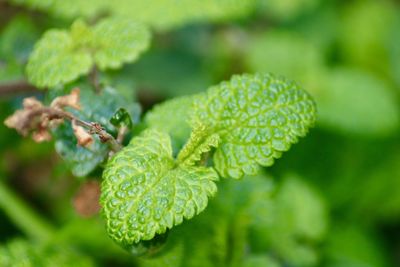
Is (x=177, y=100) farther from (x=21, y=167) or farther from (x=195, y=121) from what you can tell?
(x=21, y=167)

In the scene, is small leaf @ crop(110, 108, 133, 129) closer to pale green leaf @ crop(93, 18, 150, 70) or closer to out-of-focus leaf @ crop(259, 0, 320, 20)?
pale green leaf @ crop(93, 18, 150, 70)

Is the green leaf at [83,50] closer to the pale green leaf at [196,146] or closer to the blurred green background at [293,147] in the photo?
the blurred green background at [293,147]

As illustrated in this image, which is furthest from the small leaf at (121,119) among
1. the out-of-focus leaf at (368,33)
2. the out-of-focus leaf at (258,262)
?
the out-of-focus leaf at (368,33)

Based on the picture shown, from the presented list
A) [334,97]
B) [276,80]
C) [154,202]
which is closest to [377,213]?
[334,97]

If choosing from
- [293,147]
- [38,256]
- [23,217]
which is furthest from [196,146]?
[293,147]

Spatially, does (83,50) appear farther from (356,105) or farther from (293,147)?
(356,105)
